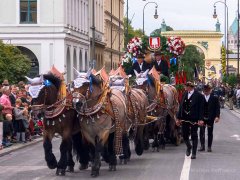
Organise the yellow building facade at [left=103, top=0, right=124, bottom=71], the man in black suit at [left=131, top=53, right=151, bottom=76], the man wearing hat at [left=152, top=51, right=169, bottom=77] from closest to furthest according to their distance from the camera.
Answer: the man in black suit at [left=131, top=53, right=151, bottom=76], the man wearing hat at [left=152, top=51, right=169, bottom=77], the yellow building facade at [left=103, top=0, right=124, bottom=71]

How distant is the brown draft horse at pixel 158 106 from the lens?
21.4 metres

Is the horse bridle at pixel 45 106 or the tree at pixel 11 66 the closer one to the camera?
the horse bridle at pixel 45 106

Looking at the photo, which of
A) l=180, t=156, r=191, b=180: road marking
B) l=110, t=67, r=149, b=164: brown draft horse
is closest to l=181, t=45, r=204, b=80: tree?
l=110, t=67, r=149, b=164: brown draft horse

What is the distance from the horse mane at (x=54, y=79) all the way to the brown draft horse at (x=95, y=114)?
1.75 feet

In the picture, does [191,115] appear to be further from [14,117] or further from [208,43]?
[208,43]

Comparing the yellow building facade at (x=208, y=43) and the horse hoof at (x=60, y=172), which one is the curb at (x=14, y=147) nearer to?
the horse hoof at (x=60, y=172)

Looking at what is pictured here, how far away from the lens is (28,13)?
59438mm

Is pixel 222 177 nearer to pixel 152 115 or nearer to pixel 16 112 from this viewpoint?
pixel 152 115

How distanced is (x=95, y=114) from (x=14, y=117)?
31.8 feet

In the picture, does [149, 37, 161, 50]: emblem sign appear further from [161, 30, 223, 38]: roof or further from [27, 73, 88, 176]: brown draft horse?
[161, 30, 223, 38]: roof

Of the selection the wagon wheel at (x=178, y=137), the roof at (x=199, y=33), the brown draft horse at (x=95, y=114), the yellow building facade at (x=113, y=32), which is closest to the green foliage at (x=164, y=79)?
the wagon wheel at (x=178, y=137)

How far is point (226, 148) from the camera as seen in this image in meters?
23.4

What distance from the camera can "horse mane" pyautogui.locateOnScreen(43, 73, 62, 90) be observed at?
16498 millimetres

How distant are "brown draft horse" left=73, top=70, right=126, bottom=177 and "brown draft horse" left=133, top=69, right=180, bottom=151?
4.45m
